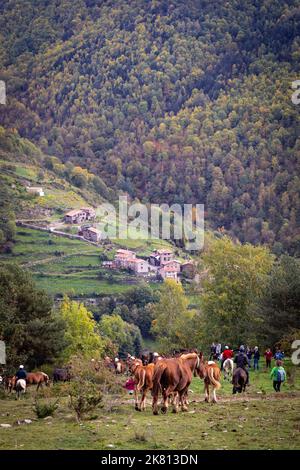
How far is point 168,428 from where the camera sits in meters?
20.8

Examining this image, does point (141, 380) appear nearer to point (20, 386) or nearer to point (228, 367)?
point (20, 386)

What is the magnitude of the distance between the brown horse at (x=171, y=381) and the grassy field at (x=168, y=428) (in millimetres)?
424

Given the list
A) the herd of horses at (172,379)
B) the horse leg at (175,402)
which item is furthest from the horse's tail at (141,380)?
the horse leg at (175,402)

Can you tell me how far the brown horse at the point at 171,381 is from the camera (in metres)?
23.4

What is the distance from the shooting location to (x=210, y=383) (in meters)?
26.1

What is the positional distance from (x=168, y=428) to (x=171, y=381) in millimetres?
2801

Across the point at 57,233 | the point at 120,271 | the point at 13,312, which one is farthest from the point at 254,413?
the point at 57,233

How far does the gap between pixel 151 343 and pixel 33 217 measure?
235 ft

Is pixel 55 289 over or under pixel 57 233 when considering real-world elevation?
under

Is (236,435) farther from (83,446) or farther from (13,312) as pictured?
(13,312)

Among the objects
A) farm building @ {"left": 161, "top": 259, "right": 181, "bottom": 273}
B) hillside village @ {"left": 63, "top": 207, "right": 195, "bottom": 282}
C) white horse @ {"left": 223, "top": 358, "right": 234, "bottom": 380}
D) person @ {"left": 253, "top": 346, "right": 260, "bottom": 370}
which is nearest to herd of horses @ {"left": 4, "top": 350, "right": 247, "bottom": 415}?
white horse @ {"left": 223, "top": 358, "right": 234, "bottom": 380}

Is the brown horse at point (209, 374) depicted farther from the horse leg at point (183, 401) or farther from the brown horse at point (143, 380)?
the brown horse at point (143, 380)
